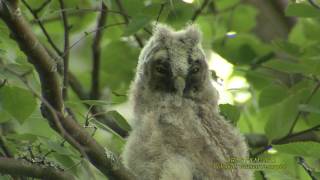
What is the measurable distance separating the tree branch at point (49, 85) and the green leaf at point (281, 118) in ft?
4.09

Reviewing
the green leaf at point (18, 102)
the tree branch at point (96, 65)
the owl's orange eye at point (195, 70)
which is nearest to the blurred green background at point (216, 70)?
the green leaf at point (18, 102)

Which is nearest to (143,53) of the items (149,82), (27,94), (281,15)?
(149,82)

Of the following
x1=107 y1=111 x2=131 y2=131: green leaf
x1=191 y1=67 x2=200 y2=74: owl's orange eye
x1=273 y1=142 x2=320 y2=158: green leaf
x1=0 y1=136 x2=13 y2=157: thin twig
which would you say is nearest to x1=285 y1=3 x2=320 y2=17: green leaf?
x1=191 y1=67 x2=200 y2=74: owl's orange eye

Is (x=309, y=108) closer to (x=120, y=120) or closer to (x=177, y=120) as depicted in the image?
(x=177, y=120)

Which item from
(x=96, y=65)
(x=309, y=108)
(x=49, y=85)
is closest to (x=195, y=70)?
(x=309, y=108)

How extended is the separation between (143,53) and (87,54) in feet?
8.36

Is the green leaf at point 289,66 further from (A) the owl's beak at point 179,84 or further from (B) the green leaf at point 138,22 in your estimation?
(B) the green leaf at point 138,22

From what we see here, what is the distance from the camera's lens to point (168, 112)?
3609 mm

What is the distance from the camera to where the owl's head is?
3760 millimetres

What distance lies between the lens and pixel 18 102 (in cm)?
297

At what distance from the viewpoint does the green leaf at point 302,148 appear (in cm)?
313

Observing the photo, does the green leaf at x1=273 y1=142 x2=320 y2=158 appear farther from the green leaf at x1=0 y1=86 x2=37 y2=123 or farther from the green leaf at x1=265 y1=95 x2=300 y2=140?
the green leaf at x1=0 y1=86 x2=37 y2=123

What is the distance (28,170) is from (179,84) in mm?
1267

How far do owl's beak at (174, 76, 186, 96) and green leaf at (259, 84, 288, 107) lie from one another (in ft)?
2.91
